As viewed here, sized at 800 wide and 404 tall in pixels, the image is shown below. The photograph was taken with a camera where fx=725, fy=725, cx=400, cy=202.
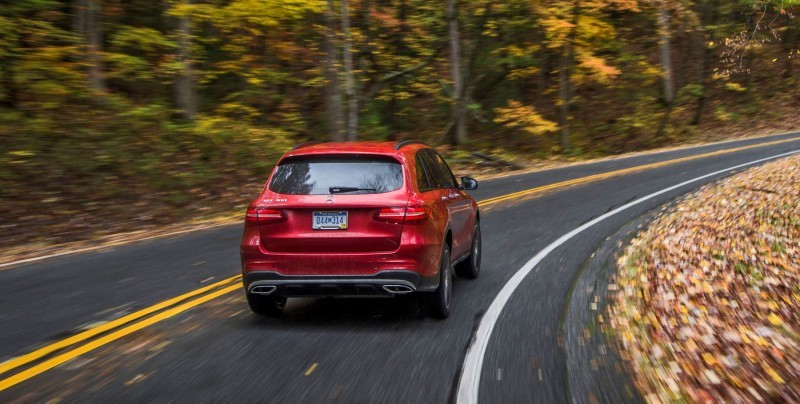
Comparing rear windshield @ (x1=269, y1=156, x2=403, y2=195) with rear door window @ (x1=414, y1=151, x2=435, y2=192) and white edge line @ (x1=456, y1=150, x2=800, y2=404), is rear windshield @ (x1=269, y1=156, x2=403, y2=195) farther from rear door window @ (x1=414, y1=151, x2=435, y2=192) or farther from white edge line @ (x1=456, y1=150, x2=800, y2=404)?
white edge line @ (x1=456, y1=150, x2=800, y2=404)

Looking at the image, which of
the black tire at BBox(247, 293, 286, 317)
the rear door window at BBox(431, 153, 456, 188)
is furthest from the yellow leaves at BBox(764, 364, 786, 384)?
the black tire at BBox(247, 293, 286, 317)

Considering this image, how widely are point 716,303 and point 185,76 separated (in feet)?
54.6

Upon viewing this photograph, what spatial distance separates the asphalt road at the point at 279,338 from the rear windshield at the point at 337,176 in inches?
50.9

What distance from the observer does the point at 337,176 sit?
6.69 m

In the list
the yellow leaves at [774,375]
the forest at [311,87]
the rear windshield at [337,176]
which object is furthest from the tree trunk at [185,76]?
the yellow leaves at [774,375]

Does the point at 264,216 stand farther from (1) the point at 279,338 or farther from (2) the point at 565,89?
(2) the point at 565,89

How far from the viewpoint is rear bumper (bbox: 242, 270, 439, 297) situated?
6477 millimetres

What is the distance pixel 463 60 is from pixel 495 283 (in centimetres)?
2200

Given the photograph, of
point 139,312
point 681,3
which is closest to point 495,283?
point 139,312

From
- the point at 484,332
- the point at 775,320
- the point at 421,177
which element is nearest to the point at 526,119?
the point at 421,177

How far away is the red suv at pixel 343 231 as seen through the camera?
255 inches

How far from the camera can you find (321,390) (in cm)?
493

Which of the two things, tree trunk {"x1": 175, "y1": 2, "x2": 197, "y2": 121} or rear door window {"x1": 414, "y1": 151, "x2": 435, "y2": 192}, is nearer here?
rear door window {"x1": 414, "y1": 151, "x2": 435, "y2": 192}

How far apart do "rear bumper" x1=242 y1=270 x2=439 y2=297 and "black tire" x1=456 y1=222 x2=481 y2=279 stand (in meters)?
2.38
